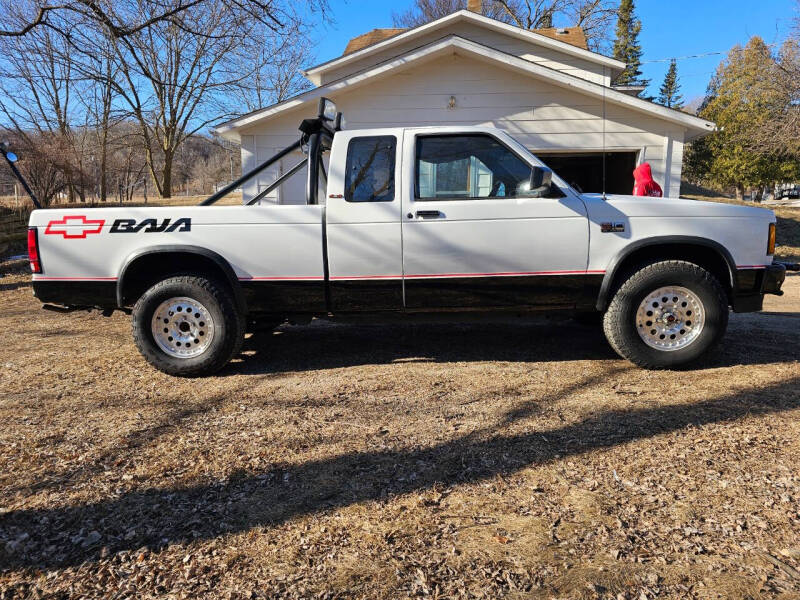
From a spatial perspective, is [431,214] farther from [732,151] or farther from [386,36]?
[732,151]

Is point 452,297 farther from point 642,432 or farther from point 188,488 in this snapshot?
point 188,488

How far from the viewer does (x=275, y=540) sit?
2262mm

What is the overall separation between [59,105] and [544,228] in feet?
139

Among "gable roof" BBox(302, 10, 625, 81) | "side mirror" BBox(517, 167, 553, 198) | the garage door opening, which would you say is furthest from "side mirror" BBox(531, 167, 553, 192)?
"gable roof" BBox(302, 10, 625, 81)

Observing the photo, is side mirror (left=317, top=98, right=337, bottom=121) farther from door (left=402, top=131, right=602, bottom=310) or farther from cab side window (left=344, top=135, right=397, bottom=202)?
door (left=402, top=131, right=602, bottom=310)

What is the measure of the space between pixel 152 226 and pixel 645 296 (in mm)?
4054

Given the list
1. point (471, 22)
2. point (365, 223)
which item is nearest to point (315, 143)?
point (365, 223)

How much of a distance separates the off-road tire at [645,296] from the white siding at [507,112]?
7018 millimetres

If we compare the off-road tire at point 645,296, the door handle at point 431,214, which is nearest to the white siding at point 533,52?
the door handle at point 431,214

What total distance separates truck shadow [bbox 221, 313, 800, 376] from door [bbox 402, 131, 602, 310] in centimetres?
66

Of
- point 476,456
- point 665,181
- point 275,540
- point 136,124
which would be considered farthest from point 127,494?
point 136,124

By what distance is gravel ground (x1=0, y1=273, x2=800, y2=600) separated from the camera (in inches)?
80.7

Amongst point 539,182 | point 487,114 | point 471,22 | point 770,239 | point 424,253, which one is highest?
point 471,22

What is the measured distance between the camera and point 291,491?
8.71 ft
